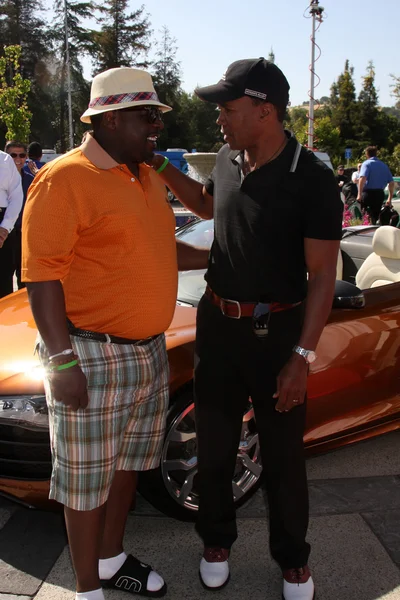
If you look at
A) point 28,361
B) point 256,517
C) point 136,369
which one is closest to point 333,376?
point 256,517

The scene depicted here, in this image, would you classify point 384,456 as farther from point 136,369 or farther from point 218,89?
point 218,89

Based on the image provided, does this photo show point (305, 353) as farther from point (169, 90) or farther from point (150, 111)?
point (169, 90)

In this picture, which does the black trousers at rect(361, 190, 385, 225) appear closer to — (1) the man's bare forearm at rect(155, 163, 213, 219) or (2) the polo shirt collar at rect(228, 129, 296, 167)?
(1) the man's bare forearm at rect(155, 163, 213, 219)

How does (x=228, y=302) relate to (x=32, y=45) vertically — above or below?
below

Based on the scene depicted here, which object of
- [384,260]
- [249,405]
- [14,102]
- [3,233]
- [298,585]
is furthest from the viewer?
[14,102]

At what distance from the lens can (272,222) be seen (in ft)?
6.50

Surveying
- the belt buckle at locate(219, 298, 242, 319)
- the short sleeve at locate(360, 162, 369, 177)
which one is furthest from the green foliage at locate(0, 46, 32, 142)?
the belt buckle at locate(219, 298, 242, 319)

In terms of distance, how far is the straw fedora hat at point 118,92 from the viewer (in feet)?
6.11

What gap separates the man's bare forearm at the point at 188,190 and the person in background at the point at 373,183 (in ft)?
30.3

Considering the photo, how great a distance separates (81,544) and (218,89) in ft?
5.21

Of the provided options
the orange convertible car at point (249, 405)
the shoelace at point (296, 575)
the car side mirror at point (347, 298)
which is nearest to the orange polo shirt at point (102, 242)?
the orange convertible car at point (249, 405)

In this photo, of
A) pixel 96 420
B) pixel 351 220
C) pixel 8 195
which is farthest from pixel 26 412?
pixel 351 220

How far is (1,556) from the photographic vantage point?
2479 millimetres

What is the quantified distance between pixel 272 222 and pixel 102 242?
566 mm
